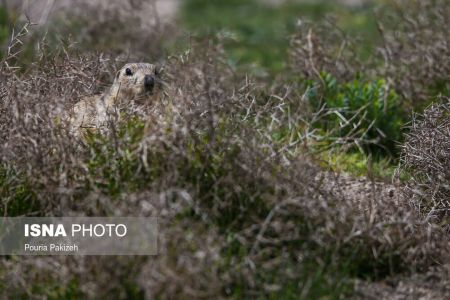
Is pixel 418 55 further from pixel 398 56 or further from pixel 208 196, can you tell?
pixel 208 196

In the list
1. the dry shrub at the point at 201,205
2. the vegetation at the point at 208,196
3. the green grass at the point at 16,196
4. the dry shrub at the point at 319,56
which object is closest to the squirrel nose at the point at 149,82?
the vegetation at the point at 208,196

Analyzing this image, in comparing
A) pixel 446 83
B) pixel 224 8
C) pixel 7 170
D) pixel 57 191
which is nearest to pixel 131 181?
pixel 57 191

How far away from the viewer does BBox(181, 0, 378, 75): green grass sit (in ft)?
33.7

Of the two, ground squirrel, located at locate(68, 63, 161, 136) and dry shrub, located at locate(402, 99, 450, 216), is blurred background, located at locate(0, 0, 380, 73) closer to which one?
ground squirrel, located at locate(68, 63, 161, 136)

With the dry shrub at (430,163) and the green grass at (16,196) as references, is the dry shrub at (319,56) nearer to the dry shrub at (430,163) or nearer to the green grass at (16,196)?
the dry shrub at (430,163)

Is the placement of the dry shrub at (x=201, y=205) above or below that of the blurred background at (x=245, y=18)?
below

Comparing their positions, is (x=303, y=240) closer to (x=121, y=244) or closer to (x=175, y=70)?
(x=121, y=244)

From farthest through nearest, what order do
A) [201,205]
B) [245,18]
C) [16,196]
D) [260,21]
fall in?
1. [245,18]
2. [260,21]
3. [16,196]
4. [201,205]

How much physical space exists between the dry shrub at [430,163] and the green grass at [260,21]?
149 inches

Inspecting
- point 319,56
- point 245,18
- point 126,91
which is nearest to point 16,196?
point 126,91

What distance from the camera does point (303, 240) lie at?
434 centimetres

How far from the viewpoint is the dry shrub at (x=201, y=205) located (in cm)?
396

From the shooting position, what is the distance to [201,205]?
432 centimetres

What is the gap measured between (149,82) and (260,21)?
7.39m
